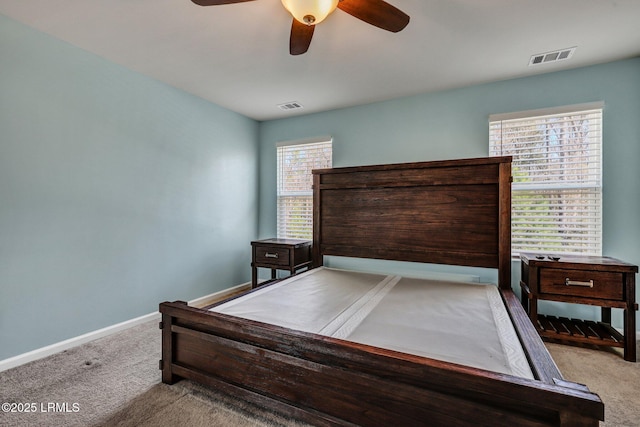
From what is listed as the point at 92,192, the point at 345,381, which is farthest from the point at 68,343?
the point at 345,381

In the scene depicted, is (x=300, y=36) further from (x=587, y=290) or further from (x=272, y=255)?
(x=587, y=290)

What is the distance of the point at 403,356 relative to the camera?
1110 mm

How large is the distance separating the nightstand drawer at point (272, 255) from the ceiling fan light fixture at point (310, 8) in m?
2.40

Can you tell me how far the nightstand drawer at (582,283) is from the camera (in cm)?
221

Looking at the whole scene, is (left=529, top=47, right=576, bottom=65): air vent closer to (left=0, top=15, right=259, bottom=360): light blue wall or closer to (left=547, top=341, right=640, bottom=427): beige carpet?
(left=547, top=341, right=640, bottom=427): beige carpet

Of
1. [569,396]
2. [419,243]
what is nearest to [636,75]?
[419,243]

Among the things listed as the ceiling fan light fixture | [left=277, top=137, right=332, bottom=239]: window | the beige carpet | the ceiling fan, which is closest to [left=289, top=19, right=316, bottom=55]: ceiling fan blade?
the ceiling fan

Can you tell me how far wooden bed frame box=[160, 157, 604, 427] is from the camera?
3.18 ft

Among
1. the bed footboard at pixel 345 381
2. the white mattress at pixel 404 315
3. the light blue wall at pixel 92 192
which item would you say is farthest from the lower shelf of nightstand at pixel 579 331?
the light blue wall at pixel 92 192

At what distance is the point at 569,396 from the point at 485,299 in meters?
1.18

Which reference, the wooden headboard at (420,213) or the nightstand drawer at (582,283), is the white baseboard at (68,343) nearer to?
the wooden headboard at (420,213)

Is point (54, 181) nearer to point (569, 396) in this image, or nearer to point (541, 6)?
point (569, 396)

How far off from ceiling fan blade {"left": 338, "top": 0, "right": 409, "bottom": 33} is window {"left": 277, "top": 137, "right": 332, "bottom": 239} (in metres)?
2.16

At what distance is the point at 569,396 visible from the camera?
0.87 metres
